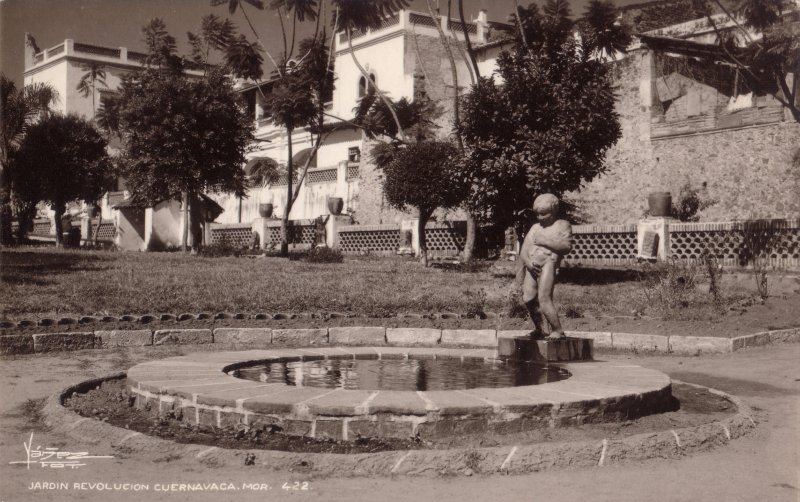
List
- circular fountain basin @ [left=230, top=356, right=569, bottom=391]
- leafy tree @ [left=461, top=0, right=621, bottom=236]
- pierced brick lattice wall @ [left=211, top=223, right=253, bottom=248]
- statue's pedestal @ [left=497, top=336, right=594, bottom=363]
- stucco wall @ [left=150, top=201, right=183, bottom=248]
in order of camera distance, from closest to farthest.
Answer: circular fountain basin @ [left=230, top=356, right=569, bottom=391]
statue's pedestal @ [left=497, top=336, right=594, bottom=363]
leafy tree @ [left=461, top=0, right=621, bottom=236]
pierced brick lattice wall @ [left=211, top=223, right=253, bottom=248]
stucco wall @ [left=150, top=201, right=183, bottom=248]

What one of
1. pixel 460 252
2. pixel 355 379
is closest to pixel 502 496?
pixel 355 379

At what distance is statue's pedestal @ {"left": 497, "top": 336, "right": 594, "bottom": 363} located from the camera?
271 inches

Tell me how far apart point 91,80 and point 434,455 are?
4712 cm

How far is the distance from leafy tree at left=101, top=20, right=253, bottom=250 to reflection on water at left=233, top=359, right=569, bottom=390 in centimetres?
1591

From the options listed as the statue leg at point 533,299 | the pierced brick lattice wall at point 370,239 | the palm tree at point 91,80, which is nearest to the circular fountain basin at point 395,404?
the statue leg at point 533,299

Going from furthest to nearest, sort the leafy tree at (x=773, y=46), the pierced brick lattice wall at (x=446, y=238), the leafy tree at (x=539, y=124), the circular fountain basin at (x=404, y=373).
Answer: the pierced brick lattice wall at (x=446, y=238) < the leafy tree at (x=773, y=46) < the leafy tree at (x=539, y=124) < the circular fountain basin at (x=404, y=373)

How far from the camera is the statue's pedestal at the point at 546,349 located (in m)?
6.88

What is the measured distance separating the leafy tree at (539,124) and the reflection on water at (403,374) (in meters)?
8.07

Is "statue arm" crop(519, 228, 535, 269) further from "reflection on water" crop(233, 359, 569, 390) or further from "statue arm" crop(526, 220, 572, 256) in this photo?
"reflection on water" crop(233, 359, 569, 390)

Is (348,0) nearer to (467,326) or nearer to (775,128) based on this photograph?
(775,128)

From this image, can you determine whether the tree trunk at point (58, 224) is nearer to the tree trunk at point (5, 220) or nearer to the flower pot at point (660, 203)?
the tree trunk at point (5, 220)

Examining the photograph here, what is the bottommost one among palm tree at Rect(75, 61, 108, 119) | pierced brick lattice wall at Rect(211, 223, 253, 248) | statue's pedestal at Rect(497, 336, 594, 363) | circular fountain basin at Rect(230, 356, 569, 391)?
circular fountain basin at Rect(230, 356, 569, 391)

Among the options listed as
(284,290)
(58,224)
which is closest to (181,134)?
(58,224)
